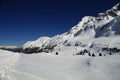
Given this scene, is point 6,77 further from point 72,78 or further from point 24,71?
point 72,78

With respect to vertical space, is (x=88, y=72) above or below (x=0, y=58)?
below

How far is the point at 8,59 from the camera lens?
60.3 feet

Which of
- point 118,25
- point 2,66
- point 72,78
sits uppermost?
point 118,25

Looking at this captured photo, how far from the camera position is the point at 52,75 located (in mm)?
16109

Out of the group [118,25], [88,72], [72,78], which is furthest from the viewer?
[118,25]

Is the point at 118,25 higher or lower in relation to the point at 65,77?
higher

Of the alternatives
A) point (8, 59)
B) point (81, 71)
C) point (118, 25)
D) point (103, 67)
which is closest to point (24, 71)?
point (8, 59)

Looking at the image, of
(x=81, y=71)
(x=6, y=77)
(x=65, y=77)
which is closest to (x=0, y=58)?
(x=6, y=77)

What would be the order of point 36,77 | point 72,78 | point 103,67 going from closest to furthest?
1. point 36,77
2. point 72,78
3. point 103,67

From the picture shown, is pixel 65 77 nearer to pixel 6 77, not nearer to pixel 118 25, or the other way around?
pixel 6 77

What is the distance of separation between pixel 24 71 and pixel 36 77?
1.66 meters

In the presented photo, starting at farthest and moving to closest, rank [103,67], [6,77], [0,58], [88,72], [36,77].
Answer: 1. [103,67]
2. [88,72]
3. [0,58]
4. [36,77]
5. [6,77]

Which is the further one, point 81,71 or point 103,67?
point 103,67

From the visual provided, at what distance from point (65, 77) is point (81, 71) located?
372 centimetres
